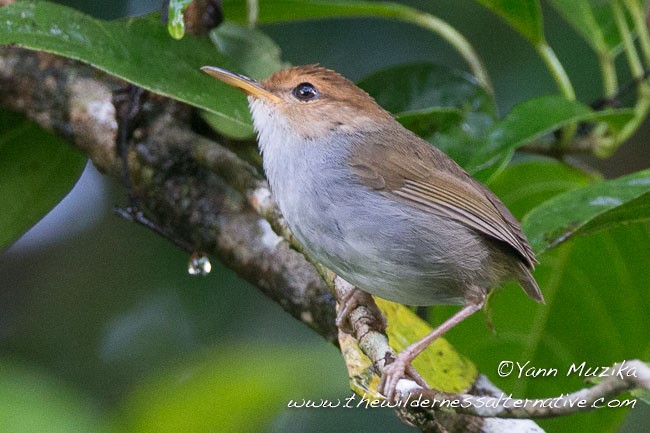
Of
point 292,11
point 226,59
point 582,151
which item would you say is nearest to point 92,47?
point 226,59

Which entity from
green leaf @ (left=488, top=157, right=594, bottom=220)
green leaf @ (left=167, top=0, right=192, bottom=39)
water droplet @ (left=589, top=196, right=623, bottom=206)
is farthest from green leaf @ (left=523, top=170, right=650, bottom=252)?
green leaf @ (left=167, top=0, right=192, bottom=39)

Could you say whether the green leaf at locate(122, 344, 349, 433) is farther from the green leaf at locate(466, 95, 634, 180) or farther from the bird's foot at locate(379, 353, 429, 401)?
the green leaf at locate(466, 95, 634, 180)

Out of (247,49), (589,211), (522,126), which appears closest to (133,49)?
(247,49)

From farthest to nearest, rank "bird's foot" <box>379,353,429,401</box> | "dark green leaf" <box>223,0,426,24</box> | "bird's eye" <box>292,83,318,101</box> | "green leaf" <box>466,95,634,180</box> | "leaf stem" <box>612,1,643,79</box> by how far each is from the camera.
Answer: "dark green leaf" <box>223,0,426,24</box>
"leaf stem" <box>612,1,643,79</box>
"bird's eye" <box>292,83,318,101</box>
"green leaf" <box>466,95,634,180</box>
"bird's foot" <box>379,353,429,401</box>

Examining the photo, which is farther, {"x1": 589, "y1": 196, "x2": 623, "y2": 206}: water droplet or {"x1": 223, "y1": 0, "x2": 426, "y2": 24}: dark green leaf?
{"x1": 223, "y1": 0, "x2": 426, "y2": 24}: dark green leaf

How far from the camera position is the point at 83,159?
378cm

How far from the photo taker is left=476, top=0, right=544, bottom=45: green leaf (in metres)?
3.76

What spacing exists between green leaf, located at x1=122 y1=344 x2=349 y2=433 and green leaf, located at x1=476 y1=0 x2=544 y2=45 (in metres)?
1.66

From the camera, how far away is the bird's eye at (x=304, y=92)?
3.20 m

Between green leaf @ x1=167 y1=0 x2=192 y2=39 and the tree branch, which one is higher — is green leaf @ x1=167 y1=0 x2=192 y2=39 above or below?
above

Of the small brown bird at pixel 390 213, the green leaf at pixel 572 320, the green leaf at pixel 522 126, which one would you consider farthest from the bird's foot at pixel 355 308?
the green leaf at pixel 572 320

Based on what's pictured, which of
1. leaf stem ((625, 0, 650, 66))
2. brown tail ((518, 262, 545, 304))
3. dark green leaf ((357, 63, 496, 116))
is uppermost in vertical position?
leaf stem ((625, 0, 650, 66))

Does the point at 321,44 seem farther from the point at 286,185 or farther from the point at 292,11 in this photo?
the point at 286,185

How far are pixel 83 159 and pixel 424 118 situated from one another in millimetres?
1453
